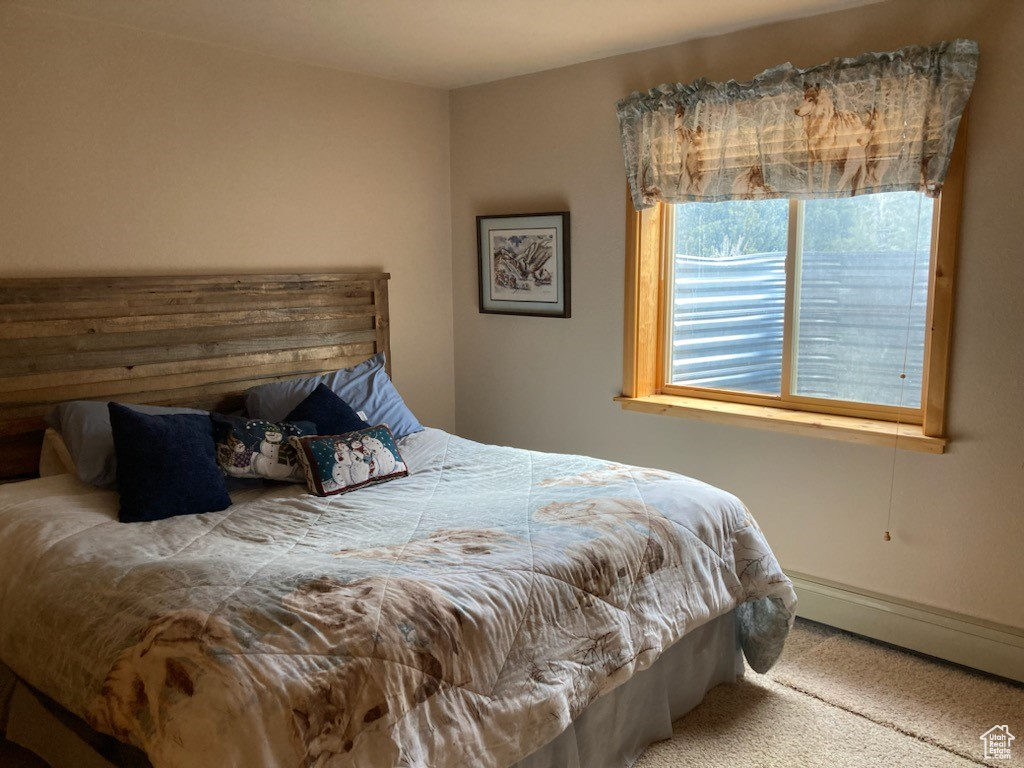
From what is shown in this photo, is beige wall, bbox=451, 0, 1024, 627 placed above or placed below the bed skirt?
above

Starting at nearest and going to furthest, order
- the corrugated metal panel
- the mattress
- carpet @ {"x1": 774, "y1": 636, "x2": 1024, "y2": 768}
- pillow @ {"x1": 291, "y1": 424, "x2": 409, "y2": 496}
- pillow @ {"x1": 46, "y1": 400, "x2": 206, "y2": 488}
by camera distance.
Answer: the mattress
carpet @ {"x1": 774, "y1": 636, "x2": 1024, "y2": 768}
pillow @ {"x1": 46, "y1": 400, "x2": 206, "y2": 488}
pillow @ {"x1": 291, "y1": 424, "x2": 409, "y2": 496}
the corrugated metal panel

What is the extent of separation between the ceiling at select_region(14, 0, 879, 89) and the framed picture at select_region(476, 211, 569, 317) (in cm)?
75

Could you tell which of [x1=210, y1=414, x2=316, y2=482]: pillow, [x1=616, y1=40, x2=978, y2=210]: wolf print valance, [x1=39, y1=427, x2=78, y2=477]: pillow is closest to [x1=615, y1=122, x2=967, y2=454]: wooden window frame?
[x1=616, y1=40, x2=978, y2=210]: wolf print valance

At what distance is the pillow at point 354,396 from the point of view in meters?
3.37

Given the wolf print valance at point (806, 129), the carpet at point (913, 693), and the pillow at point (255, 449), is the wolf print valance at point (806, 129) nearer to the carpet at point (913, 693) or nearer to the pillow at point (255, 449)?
the carpet at point (913, 693)

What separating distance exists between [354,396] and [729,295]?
1691 millimetres

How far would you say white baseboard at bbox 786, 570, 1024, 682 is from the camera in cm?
288

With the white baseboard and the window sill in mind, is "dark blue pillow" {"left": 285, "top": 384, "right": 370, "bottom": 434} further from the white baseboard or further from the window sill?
the white baseboard

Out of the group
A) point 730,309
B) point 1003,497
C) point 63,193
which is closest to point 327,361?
point 63,193

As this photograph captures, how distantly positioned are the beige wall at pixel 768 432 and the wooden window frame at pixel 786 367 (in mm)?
52

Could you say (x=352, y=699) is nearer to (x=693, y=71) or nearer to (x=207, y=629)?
(x=207, y=629)

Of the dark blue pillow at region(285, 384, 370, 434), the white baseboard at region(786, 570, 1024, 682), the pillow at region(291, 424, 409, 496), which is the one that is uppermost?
the dark blue pillow at region(285, 384, 370, 434)

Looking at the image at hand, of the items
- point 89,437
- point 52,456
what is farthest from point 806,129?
point 52,456

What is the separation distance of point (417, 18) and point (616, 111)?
995 mm
